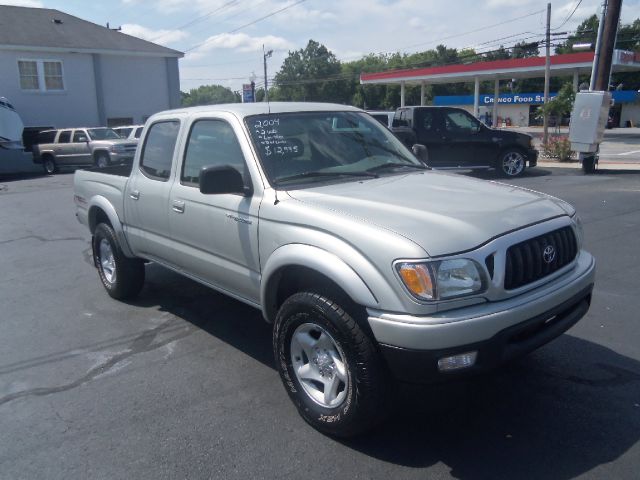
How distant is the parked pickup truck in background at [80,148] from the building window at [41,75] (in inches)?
179

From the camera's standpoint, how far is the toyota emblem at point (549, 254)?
338 cm

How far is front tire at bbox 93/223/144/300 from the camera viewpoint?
5.89 metres

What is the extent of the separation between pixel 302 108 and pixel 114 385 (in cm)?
255

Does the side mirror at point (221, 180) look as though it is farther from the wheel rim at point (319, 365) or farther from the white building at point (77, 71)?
the white building at point (77, 71)

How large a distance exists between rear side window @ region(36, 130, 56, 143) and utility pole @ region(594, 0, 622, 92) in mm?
20674

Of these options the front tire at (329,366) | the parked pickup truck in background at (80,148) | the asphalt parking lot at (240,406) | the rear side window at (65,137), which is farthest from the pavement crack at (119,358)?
the rear side window at (65,137)

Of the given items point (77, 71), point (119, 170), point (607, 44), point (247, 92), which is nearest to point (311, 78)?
point (247, 92)

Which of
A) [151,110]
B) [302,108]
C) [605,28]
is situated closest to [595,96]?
[605,28]

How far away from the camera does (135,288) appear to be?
6098mm

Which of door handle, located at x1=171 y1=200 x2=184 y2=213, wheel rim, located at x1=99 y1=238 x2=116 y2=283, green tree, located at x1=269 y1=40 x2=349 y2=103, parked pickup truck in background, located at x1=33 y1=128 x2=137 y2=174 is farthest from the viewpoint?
green tree, located at x1=269 y1=40 x2=349 y2=103

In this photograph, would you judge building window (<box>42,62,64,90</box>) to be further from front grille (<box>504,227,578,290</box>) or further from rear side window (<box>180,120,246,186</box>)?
front grille (<box>504,227,578,290</box>)

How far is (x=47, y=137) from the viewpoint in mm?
25094

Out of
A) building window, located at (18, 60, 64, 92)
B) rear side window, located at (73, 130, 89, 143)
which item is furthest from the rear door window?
building window, located at (18, 60, 64, 92)

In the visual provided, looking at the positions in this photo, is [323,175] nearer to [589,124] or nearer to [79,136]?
[589,124]
